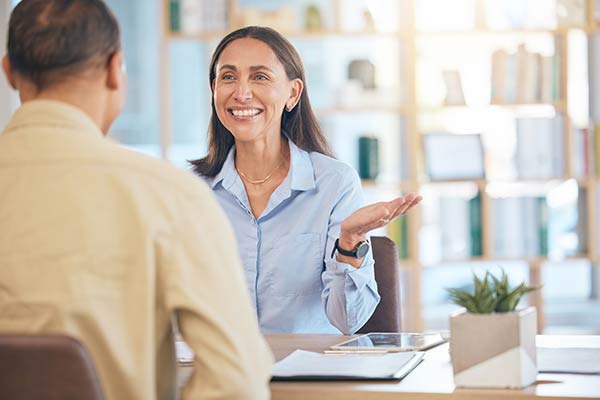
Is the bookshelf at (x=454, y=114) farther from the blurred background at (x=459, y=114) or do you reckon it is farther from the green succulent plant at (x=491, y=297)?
the green succulent plant at (x=491, y=297)

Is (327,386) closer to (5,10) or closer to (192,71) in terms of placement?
(5,10)

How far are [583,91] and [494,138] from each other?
48 centimetres

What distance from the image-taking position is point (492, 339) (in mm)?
1589

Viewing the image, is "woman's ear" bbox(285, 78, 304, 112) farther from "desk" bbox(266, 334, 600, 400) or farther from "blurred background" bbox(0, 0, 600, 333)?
"blurred background" bbox(0, 0, 600, 333)

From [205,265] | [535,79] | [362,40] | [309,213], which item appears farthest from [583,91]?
[205,265]

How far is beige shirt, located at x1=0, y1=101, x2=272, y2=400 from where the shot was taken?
127cm

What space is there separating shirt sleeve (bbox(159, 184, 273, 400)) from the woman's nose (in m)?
1.40

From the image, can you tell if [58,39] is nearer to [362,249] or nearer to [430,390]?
[430,390]

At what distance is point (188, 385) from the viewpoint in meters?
1.32

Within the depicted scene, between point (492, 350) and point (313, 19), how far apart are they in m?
3.34

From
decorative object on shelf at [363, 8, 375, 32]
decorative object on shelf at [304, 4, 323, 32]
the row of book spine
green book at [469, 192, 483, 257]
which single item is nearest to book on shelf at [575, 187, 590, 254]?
the row of book spine

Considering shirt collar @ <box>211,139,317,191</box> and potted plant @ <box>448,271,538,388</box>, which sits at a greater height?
shirt collar @ <box>211,139,317,191</box>

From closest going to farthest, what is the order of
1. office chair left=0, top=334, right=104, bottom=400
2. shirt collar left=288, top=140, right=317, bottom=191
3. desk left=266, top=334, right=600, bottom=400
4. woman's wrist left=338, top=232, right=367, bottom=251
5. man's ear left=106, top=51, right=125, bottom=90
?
office chair left=0, top=334, right=104, bottom=400, man's ear left=106, top=51, right=125, bottom=90, desk left=266, top=334, right=600, bottom=400, woman's wrist left=338, top=232, right=367, bottom=251, shirt collar left=288, top=140, right=317, bottom=191

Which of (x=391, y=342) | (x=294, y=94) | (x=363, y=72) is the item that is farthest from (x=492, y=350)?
(x=363, y=72)
